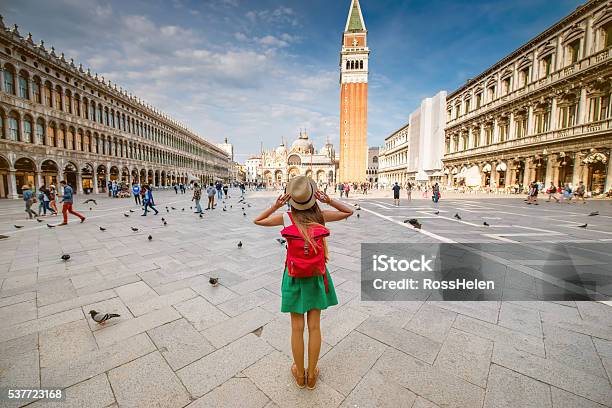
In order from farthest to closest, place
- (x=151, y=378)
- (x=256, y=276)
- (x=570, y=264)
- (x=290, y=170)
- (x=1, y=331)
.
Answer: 1. (x=290, y=170)
2. (x=570, y=264)
3. (x=256, y=276)
4. (x=1, y=331)
5. (x=151, y=378)

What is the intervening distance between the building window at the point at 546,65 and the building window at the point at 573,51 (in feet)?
5.88

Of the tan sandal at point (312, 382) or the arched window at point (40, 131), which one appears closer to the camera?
the tan sandal at point (312, 382)

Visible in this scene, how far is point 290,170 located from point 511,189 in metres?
78.7

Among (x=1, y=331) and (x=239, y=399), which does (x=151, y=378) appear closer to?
(x=239, y=399)

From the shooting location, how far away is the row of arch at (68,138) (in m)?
21.4

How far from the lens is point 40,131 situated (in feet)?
77.6

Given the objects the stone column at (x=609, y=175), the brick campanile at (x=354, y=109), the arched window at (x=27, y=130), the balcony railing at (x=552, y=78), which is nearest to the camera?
the stone column at (x=609, y=175)

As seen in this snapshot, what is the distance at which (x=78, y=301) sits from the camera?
337 centimetres

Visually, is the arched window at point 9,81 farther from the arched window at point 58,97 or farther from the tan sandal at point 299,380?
the tan sandal at point 299,380

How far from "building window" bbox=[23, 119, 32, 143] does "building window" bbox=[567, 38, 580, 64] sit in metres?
48.5

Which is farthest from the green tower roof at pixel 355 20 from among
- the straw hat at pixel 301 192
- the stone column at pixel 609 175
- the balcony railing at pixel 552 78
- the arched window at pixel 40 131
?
the straw hat at pixel 301 192

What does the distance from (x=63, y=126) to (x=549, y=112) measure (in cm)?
4821

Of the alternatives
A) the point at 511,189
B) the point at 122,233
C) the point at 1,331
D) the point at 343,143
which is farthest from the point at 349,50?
the point at 1,331

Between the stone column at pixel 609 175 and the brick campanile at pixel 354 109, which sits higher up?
the brick campanile at pixel 354 109
